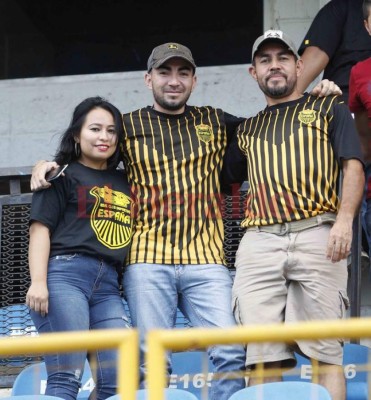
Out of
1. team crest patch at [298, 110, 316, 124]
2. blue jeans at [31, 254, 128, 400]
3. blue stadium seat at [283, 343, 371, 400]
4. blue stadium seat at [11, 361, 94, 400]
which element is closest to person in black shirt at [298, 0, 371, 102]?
team crest patch at [298, 110, 316, 124]

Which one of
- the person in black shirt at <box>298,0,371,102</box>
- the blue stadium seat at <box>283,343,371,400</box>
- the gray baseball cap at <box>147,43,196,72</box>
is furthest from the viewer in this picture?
the person in black shirt at <box>298,0,371,102</box>

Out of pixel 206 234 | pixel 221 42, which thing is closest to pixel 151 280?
pixel 206 234

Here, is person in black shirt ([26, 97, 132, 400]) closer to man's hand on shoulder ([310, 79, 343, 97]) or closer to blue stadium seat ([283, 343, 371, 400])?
blue stadium seat ([283, 343, 371, 400])

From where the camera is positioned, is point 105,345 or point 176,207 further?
point 176,207

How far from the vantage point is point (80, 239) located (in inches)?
188

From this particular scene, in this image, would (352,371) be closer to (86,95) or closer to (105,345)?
(105,345)

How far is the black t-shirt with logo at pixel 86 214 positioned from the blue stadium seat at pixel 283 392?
1140 millimetres

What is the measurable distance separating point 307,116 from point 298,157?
22 centimetres

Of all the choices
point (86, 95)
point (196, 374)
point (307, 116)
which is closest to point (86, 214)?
point (196, 374)

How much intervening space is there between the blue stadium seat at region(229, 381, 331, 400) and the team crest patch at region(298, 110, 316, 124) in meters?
1.42

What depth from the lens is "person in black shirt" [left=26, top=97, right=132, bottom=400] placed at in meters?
4.59

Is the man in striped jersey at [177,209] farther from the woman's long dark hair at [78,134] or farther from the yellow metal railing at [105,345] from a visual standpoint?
the yellow metal railing at [105,345]

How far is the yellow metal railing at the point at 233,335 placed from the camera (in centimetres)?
304

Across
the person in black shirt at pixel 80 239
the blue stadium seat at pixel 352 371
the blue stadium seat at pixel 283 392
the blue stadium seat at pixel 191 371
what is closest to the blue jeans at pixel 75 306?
the person in black shirt at pixel 80 239
